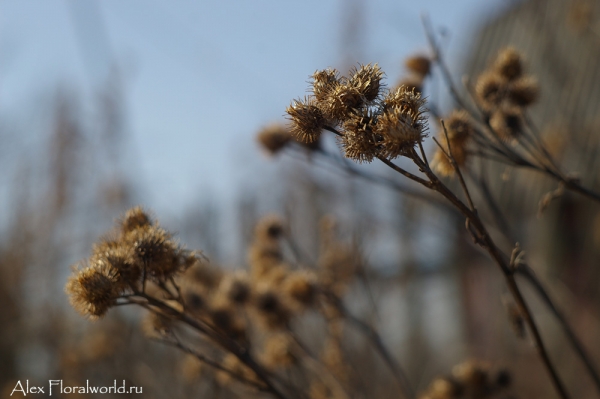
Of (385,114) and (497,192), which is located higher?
Result: (497,192)

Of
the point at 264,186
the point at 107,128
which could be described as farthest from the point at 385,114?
the point at 264,186

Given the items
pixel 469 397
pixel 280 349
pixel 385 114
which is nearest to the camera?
pixel 385 114

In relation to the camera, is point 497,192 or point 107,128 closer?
point 107,128

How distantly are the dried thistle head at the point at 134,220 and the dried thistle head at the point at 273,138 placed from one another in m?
1.00

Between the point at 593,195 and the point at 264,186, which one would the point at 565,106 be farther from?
the point at 593,195

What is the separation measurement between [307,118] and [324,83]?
96 mm

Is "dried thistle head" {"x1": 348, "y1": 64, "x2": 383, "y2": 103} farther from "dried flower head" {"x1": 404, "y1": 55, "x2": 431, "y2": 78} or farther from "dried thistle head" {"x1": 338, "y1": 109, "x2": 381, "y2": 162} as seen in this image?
"dried flower head" {"x1": 404, "y1": 55, "x2": 431, "y2": 78}

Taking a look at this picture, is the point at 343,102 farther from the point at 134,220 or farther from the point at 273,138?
the point at 273,138

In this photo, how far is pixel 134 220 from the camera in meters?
2.00

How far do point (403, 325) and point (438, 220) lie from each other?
1541 millimetres

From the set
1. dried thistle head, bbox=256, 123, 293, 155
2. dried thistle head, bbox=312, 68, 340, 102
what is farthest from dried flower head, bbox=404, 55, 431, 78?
dried thistle head, bbox=312, 68, 340, 102

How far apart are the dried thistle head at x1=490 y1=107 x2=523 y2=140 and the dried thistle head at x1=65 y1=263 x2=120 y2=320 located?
1583 mm

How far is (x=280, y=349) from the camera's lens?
2941 mm

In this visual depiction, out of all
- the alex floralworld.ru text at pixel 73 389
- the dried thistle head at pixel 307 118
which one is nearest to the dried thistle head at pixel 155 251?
the dried thistle head at pixel 307 118
